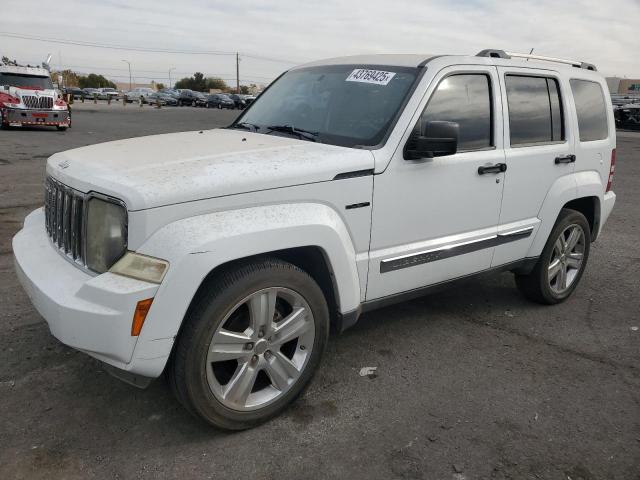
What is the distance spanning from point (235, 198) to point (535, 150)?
2518 millimetres

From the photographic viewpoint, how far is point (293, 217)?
2742 millimetres

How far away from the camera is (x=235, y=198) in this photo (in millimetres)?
2594

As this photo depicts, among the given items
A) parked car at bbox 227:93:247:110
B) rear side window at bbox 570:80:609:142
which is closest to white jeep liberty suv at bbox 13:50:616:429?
rear side window at bbox 570:80:609:142

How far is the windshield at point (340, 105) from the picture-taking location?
3332 millimetres

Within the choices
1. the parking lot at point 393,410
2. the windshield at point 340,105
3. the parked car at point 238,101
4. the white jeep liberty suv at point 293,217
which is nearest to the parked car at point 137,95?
the parked car at point 238,101

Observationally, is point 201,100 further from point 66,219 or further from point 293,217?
point 293,217

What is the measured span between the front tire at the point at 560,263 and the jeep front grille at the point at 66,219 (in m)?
3.43

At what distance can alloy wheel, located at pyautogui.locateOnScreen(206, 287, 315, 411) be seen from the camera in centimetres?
269

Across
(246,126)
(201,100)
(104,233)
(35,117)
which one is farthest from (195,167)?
(201,100)

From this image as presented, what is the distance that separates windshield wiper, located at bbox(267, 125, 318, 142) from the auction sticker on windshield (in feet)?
1.65

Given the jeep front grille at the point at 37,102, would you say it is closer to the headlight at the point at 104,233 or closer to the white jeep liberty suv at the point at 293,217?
the white jeep liberty suv at the point at 293,217

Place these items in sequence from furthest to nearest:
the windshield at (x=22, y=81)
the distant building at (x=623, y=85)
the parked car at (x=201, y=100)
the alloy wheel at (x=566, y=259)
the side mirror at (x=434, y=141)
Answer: the distant building at (x=623, y=85)
the parked car at (x=201, y=100)
the windshield at (x=22, y=81)
the alloy wheel at (x=566, y=259)
the side mirror at (x=434, y=141)

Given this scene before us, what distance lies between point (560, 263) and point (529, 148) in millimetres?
1203

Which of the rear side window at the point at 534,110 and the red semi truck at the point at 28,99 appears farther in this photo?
the red semi truck at the point at 28,99
